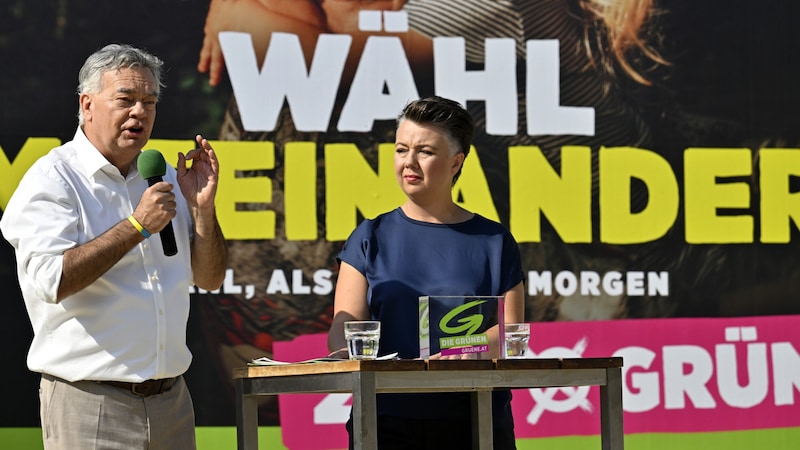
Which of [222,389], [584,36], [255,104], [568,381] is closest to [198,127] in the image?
[255,104]

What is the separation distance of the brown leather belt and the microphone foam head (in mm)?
500

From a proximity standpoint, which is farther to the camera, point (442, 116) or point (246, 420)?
point (442, 116)

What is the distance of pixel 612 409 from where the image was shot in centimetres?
273

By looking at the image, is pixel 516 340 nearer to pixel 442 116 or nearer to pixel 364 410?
pixel 364 410

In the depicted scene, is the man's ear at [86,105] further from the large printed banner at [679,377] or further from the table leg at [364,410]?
the large printed banner at [679,377]

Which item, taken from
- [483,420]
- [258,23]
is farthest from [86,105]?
[258,23]

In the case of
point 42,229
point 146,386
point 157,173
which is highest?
point 157,173

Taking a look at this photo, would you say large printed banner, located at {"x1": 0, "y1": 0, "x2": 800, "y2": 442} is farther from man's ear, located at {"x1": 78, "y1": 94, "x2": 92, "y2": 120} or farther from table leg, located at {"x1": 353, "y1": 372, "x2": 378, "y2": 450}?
table leg, located at {"x1": 353, "y1": 372, "x2": 378, "y2": 450}

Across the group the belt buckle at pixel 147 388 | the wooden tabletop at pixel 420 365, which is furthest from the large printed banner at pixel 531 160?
the wooden tabletop at pixel 420 365

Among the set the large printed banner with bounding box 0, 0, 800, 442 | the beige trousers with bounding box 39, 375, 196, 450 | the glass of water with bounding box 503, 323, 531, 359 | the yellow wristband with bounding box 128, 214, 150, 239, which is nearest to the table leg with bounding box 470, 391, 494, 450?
the glass of water with bounding box 503, 323, 531, 359

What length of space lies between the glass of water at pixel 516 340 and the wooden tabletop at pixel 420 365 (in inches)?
7.3

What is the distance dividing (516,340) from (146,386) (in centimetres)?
90

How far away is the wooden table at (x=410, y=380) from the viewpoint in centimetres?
246

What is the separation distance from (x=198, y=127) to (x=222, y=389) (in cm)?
99
